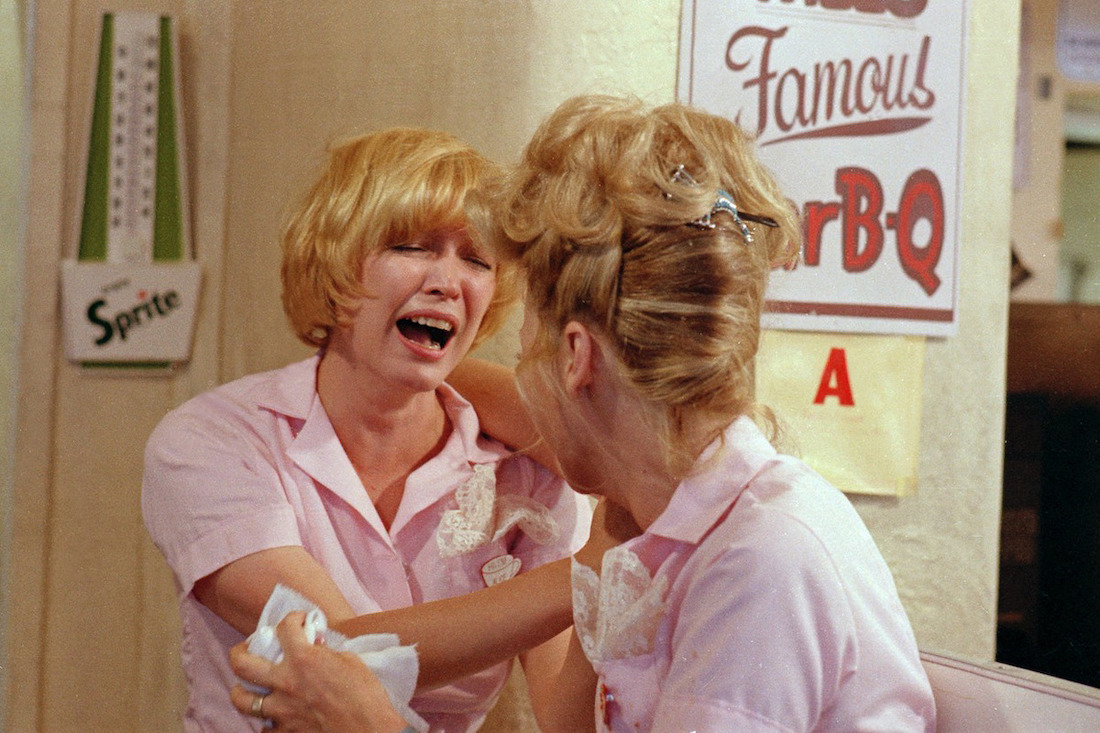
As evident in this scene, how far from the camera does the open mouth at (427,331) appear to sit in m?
0.98

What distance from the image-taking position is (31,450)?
979 millimetres

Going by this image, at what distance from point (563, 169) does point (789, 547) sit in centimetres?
32

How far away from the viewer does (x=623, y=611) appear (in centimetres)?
79

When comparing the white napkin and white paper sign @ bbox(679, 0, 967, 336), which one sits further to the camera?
white paper sign @ bbox(679, 0, 967, 336)

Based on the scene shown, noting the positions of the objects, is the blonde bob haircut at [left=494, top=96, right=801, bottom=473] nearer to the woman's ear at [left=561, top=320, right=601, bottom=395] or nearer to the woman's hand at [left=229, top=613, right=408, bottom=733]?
the woman's ear at [left=561, top=320, right=601, bottom=395]

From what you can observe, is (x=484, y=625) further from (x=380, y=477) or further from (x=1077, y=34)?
(x=1077, y=34)

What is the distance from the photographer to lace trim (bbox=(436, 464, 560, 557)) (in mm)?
1023

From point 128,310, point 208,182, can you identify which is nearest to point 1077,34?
point 208,182

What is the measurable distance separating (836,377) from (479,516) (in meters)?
0.45

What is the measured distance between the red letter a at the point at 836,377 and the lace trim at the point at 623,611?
46 cm

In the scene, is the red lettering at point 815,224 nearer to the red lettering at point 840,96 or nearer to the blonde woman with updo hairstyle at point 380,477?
the red lettering at point 840,96

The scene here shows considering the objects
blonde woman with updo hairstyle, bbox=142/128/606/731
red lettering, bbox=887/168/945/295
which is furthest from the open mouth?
red lettering, bbox=887/168/945/295

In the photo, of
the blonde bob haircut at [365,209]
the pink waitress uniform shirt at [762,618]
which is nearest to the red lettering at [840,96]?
the blonde bob haircut at [365,209]

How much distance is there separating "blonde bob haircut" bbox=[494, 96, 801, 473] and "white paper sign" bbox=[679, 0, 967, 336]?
1.27ft
